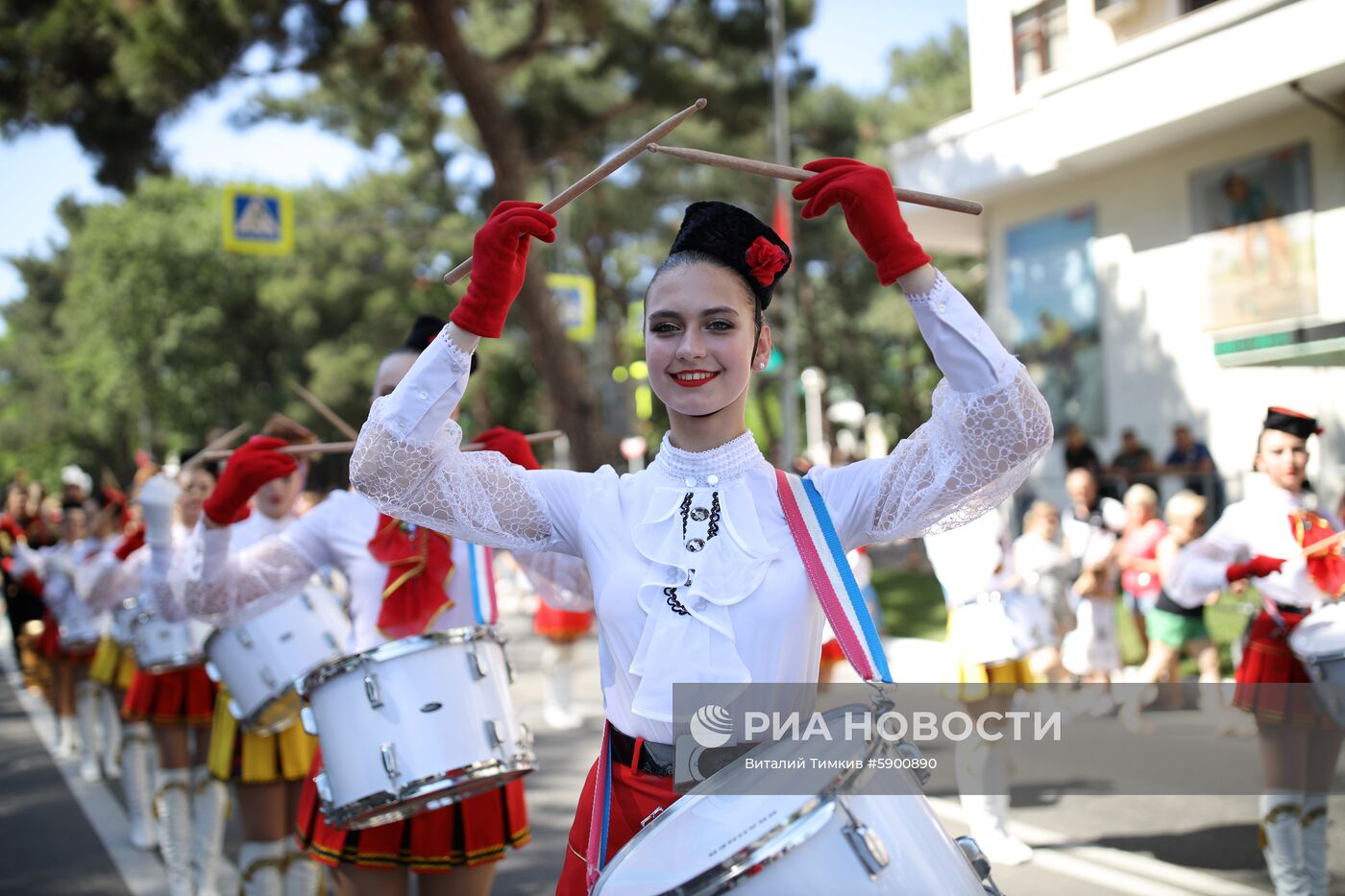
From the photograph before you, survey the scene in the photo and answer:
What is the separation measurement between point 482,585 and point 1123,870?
334 centimetres

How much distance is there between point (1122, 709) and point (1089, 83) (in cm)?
649

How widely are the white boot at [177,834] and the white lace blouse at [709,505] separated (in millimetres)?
3647

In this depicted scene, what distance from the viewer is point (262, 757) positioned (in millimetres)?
4355

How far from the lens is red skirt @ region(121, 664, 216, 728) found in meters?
5.56

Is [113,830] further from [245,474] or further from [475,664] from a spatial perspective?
[475,664]

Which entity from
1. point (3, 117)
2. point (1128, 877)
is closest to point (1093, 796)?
point (1128, 877)

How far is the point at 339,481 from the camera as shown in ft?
20.2

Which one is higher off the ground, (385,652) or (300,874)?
(385,652)

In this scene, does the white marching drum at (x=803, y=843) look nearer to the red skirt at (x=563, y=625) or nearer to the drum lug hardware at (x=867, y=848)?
the drum lug hardware at (x=867, y=848)

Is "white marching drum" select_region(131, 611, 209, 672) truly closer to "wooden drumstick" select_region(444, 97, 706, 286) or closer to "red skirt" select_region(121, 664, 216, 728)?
"red skirt" select_region(121, 664, 216, 728)

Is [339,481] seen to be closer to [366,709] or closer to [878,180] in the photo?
[366,709]

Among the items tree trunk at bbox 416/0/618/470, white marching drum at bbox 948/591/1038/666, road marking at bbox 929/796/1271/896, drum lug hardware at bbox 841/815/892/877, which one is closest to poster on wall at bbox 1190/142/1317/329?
tree trunk at bbox 416/0/618/470

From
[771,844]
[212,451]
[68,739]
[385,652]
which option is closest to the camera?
[771,844]

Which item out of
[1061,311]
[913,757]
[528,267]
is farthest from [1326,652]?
[1061,311]
